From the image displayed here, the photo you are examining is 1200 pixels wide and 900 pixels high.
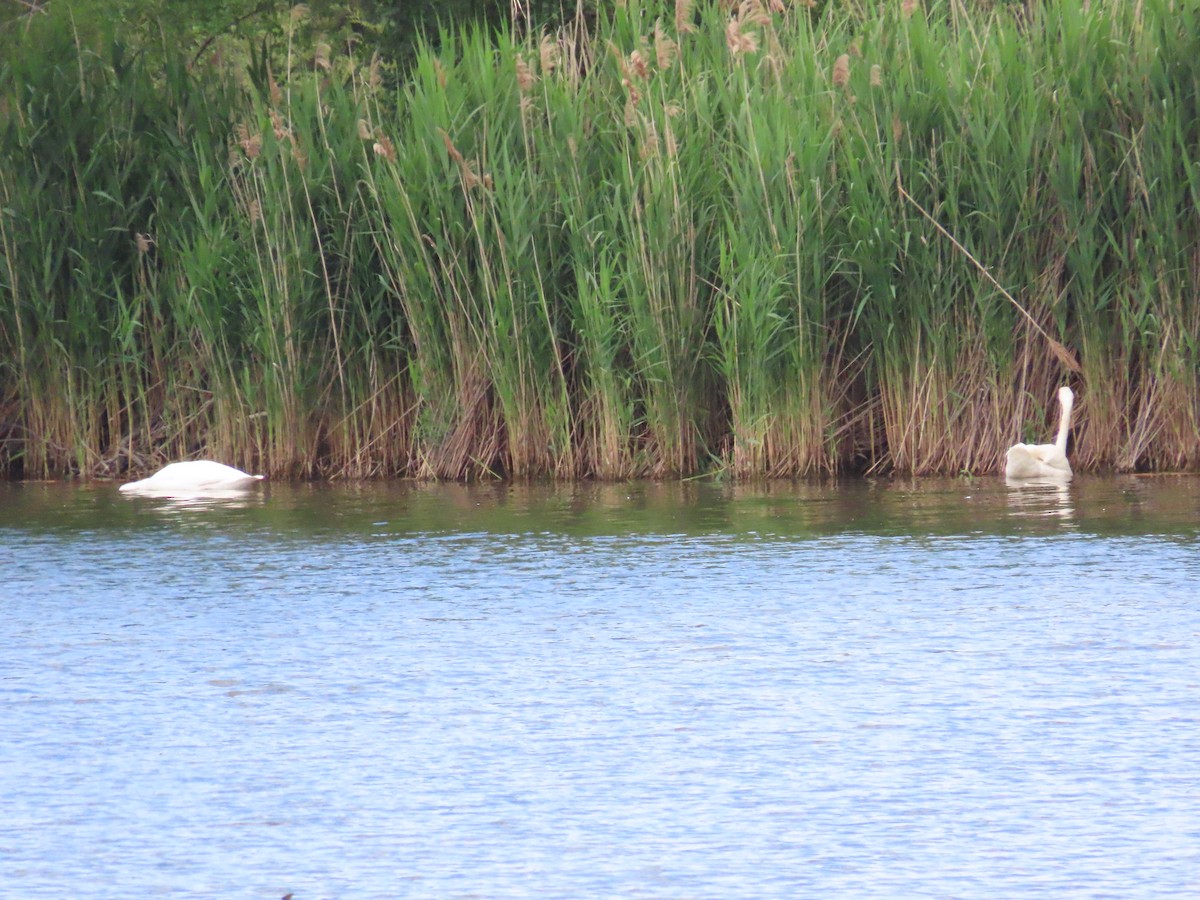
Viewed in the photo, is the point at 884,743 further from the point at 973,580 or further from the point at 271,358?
the point at 271,358

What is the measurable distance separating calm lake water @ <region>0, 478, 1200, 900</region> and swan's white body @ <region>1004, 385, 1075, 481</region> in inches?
37.0

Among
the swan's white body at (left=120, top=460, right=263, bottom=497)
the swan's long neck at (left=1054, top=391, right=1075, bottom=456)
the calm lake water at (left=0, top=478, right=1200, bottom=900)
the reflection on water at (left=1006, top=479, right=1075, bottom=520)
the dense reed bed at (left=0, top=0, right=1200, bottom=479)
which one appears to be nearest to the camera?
the calm lake water at (left=0, top=478, right=1200, bottom=900)

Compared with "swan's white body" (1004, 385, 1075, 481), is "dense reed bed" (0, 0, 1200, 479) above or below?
above

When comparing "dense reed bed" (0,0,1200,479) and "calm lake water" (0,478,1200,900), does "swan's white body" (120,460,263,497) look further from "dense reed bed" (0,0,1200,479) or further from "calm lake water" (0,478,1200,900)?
"calm lake water" (0,478,1200,900)

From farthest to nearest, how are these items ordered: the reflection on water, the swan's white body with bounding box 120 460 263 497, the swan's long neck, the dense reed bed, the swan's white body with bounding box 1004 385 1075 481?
the swan's white body with bounding box 120 460 263 497 < the dense reed bed < the swan's long neck < the swan's white body with bounding box 1004 385 1075 481 < the reflection on water

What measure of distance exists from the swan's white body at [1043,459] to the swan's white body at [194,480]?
3.28 m

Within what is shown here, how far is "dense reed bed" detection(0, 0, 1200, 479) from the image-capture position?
8.26m

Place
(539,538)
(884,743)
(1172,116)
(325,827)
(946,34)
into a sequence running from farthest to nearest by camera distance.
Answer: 1. (946,34)
2. (1172,116)
3. (539,538)
4. (884,743)
5. (325,827)

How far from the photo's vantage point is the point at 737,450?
8.46 meters

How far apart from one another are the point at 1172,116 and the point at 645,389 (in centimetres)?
254

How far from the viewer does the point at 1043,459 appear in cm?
791

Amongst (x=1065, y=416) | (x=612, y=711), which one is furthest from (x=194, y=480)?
(x=612, y=711)

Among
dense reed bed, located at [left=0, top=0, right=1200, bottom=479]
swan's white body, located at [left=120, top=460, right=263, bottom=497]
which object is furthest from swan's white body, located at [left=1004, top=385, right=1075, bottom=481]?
swan's white body, located at [left=120, top=460, right=263, bottom=497]

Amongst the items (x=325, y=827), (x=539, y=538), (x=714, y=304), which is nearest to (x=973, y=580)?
(x=539, y=538)
